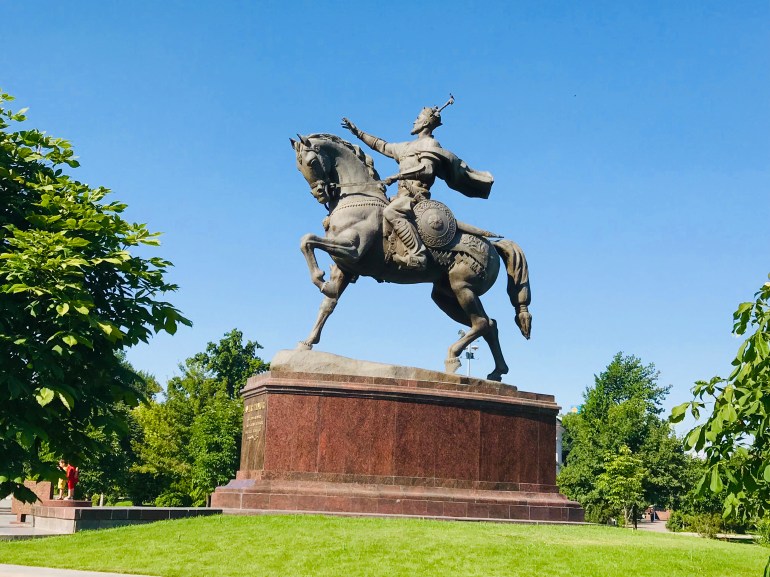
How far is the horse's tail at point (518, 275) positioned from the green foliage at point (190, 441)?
19.8 metres

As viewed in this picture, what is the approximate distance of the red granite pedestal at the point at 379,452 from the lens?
15.1m

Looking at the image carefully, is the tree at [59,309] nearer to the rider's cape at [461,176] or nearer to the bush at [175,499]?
the rider's cape at [461,176]

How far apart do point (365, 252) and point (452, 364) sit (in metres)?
2.75

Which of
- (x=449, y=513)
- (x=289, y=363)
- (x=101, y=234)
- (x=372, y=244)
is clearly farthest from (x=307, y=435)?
(x=101, y=234)

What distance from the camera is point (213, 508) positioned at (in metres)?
15.6

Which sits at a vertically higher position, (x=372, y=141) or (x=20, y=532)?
(x=372, y=141)

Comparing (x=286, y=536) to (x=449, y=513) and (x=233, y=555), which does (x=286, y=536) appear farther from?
(x=449, y=513)

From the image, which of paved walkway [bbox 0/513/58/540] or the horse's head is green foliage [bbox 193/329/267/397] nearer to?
paved walkway [bbox 0/513/58/540]

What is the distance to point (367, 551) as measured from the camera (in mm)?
11133

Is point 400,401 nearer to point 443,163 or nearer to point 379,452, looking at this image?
point 379,452

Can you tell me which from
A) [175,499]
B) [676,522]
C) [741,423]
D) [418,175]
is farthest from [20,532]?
[676,522]

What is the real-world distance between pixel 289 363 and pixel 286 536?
456 cm

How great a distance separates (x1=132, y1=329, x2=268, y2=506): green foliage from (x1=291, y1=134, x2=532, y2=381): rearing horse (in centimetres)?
1926

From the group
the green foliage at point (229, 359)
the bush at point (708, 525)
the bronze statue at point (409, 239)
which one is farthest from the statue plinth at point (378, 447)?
the green foliage at point (229, 359)
